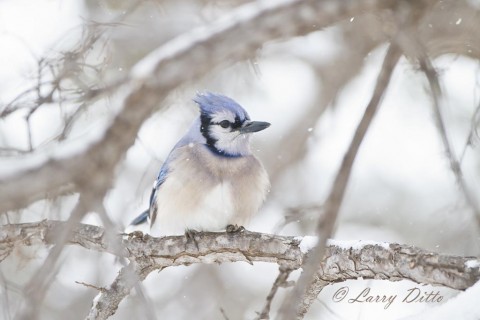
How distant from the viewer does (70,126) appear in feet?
11.1

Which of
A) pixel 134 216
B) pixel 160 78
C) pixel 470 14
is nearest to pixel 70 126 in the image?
pixel 160 78

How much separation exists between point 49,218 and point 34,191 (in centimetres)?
152

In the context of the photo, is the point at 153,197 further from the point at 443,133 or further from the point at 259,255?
the point at 443,133

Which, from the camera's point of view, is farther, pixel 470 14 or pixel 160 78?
pixel 470 14

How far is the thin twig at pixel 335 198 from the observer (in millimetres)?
1969

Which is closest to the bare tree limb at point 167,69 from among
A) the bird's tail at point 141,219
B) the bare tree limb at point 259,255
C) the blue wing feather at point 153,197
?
the bare tree limb at point 259,255

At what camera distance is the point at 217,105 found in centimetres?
457

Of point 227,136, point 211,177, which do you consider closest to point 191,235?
point 211,177

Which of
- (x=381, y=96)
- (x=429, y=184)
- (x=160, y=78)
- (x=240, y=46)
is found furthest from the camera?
(x=429, y=184)

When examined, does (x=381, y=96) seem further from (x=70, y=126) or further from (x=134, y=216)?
(x=134, y=216)

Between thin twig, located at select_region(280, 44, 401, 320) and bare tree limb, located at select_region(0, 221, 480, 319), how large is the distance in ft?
2.30

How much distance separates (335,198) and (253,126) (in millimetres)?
2379

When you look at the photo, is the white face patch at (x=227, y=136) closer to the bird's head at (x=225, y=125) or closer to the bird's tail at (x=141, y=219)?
the bird's head at (x=225, y=125)

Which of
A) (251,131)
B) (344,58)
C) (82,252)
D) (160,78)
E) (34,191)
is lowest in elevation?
(34,191)
